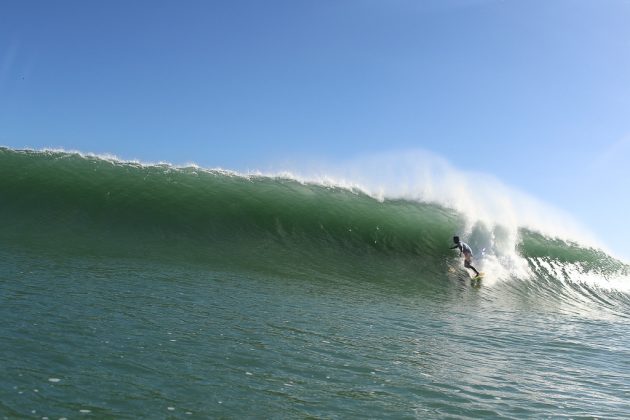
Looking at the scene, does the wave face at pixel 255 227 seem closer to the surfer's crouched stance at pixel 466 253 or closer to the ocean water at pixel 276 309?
the ocean water at pixel 276 309

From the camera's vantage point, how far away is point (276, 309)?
736cm

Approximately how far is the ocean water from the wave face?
9cm

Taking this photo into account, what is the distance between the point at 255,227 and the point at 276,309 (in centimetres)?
708

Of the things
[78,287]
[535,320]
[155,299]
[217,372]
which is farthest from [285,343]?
[535,320]

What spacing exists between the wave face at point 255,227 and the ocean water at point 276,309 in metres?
0.09

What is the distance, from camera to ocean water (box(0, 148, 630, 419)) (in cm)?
416

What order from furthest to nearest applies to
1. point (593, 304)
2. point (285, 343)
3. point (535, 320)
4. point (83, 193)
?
point (83, 193) < point (593, 304) < point (535, 320) < point (285, 343)

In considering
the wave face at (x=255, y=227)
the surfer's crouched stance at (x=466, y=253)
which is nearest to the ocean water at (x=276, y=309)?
the wave face at (x=255, y=227)

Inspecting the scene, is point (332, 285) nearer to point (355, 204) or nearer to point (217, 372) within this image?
point (217, 372)

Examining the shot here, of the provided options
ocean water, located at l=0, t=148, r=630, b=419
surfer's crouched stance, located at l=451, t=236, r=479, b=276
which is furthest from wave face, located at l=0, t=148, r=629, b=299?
surfer's crouched stance, located at l=451, t=236, r=479, b=276

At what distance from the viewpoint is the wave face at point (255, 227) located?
1148 centimetres

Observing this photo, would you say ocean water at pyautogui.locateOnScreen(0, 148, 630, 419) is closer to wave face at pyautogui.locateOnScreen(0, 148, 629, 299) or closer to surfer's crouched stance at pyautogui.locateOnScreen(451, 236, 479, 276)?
wave face at pyautogui.locateOnScreen(0, 148, 629, 299)

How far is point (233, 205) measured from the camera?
15.9 metres

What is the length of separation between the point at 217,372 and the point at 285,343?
4.19 ft
